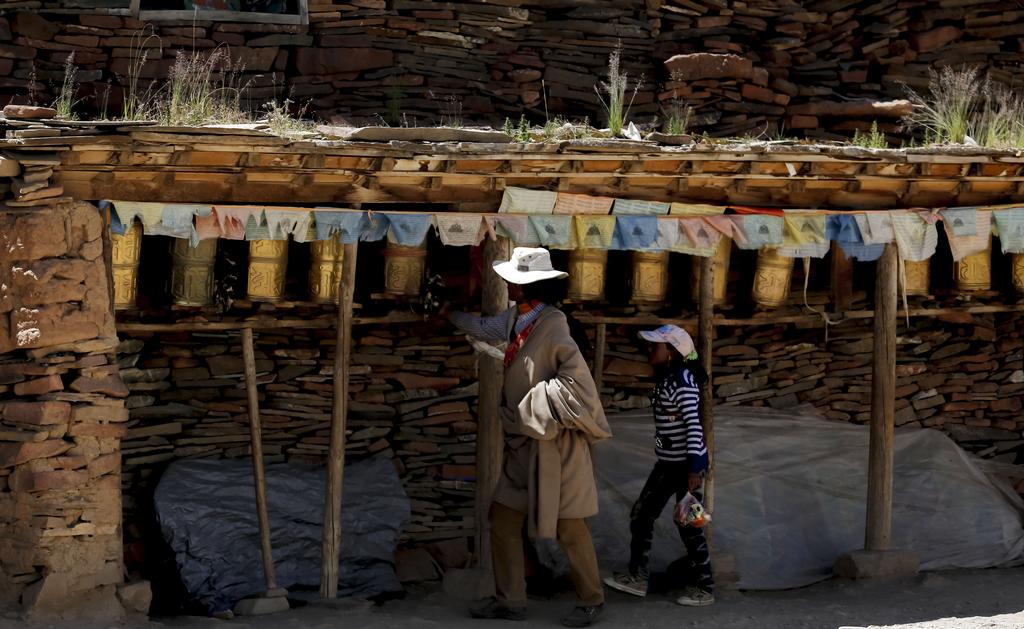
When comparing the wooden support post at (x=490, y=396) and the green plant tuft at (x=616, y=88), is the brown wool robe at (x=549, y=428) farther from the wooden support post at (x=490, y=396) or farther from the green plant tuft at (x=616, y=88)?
the green plant tuft at (x=616, y=88)

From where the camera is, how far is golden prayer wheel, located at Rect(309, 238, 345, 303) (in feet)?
26.0

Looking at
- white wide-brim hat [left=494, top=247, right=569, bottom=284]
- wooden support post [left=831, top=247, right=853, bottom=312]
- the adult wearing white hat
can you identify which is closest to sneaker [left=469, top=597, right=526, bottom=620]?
the adult wearing white hat

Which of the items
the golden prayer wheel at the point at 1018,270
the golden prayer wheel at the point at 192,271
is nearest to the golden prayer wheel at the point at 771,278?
the golden prayer wheel at the point at 1018,270

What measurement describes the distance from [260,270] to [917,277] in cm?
415

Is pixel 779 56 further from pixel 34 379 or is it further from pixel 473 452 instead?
pixel 34 379

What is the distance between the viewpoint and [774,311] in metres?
9.05

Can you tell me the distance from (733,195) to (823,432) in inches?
81.7

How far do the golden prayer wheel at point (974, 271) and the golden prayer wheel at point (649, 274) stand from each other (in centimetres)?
200

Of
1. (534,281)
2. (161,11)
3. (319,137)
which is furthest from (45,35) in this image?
(534,281)

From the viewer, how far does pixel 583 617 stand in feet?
23.1

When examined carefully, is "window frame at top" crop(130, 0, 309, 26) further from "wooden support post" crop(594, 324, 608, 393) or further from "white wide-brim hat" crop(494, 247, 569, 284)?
"white wide-brim hat" crop(494, 247, 569, 284)

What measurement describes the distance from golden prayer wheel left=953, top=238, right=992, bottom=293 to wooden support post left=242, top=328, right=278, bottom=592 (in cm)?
449

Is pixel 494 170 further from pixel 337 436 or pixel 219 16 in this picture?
pixel 219 16

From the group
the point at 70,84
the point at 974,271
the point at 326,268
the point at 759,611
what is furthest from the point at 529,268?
the point at 70,84
